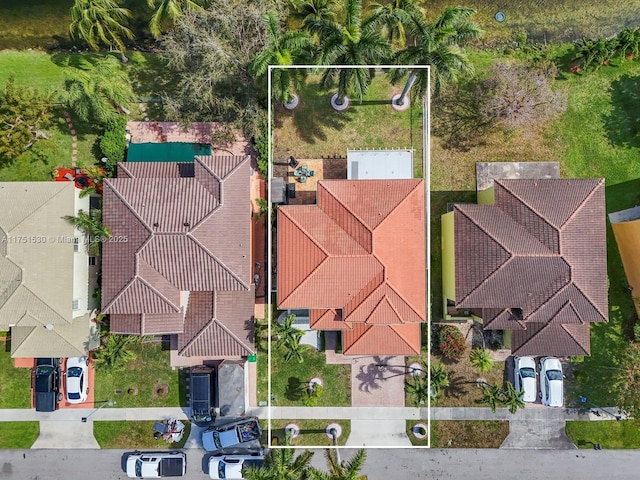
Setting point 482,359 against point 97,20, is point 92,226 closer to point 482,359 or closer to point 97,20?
point 97,20

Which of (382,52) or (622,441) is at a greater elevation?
(382,52)

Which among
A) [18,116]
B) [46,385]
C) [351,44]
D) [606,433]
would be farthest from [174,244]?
[606,433]

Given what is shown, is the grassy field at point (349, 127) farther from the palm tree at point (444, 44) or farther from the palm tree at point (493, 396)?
the palm tree at point (493, 396)

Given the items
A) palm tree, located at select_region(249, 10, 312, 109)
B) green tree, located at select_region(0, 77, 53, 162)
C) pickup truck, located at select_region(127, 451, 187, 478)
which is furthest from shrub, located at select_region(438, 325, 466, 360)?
green tree, located at select_region(0, 77, 53, 162)

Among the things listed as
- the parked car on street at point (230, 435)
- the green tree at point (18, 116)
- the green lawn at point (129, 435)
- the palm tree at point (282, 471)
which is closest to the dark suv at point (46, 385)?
the green lawn at point (129, 435)

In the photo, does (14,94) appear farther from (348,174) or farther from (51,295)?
(348,174)

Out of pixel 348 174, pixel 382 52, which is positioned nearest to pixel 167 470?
pixel 348 174

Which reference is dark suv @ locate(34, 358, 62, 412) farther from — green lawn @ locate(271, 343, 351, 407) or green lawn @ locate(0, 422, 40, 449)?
green lawn @ locate(271, 343, 351, 407)
